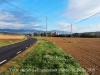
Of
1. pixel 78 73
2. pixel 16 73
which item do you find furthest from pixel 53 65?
pixel 16 73

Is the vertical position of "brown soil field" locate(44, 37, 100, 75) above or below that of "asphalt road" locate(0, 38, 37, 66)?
below

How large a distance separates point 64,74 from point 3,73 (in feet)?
9.56

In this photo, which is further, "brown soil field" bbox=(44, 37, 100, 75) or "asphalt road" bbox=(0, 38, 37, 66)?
"asphalt road" bbox=(0, 38, 37, 66)

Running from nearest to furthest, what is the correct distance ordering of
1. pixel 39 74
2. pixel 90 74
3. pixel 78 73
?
pixel 39 74 → pixel 78 73 → pixel 90 74

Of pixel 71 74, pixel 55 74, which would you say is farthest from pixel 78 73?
pixel 55 74

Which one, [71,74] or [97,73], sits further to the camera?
[97,73]

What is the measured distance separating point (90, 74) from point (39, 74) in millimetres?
2989

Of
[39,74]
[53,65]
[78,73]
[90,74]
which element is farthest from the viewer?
[53,65]

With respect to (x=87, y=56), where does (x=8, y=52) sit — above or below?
above

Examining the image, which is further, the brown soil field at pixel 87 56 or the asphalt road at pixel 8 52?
Result: the asphalt road at pixel 8 52

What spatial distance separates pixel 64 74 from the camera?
894 centimetres

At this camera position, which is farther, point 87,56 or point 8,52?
point 8,52

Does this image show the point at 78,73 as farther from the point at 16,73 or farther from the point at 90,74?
the point at 16,73

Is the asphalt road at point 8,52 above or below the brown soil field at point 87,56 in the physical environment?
above
